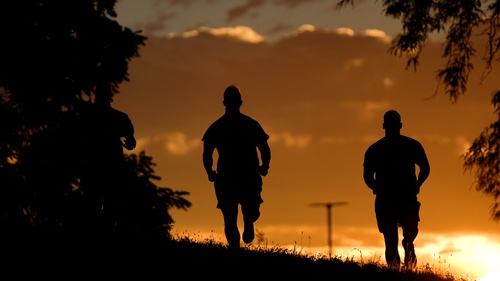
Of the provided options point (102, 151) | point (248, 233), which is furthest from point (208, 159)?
point (102, 151)

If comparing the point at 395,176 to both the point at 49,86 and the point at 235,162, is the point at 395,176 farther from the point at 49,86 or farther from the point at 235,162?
the point at 49,86

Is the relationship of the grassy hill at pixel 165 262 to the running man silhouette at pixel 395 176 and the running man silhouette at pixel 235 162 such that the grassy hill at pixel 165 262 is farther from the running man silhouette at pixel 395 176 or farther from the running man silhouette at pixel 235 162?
the running man silhouette at pixel 395 176

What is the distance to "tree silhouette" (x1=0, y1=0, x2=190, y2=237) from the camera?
30.3m

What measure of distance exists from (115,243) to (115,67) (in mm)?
17895

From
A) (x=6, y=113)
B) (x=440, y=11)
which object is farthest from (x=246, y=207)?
(x=6, y=113)

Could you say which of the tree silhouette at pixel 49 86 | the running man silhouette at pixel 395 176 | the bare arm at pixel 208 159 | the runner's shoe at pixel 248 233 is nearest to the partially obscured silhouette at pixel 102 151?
the bare arm at pixel 208 159

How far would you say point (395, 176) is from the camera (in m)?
17.4

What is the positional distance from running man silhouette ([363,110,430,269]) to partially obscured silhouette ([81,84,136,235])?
3722 mm

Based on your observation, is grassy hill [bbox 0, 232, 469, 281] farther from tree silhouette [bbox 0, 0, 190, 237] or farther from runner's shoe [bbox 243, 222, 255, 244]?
tree silhouette [bbox 0, 0, 190, 237]

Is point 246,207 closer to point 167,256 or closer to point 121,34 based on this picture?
point 167,256

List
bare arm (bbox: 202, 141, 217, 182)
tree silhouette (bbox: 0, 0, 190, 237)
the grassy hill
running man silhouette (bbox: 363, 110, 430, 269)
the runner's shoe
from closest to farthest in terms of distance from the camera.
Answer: the grassy hill, bare arm (bbox: 202, 141, 217, 182), the runner's shoe, running man silhouette (bbox: 363, 110, 430, 269), tree silhouette (bbox: 0, 0, 190, 237)

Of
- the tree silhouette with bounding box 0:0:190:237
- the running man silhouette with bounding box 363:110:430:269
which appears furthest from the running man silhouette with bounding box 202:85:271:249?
the tree silhouette with bounding box 0:0:190:237

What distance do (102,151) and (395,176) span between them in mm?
4455

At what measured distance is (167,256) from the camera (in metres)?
14.7
